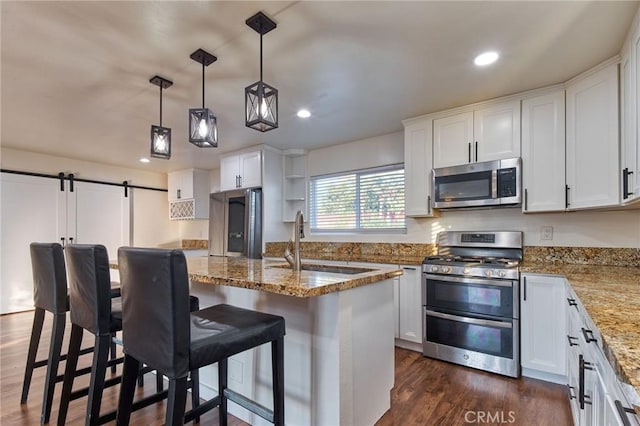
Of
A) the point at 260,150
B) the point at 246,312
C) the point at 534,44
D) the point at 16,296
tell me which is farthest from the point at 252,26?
the point at 16,296

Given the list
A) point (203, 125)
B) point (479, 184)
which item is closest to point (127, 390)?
point (203, 125)

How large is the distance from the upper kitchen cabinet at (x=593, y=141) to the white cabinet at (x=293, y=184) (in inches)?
118

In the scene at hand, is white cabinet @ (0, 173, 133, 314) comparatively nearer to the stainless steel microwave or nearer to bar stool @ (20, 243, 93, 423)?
bar stool @ (20, 243, 93, 423)

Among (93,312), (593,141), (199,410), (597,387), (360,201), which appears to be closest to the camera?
(597,387)

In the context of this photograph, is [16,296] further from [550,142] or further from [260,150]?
[550,142]

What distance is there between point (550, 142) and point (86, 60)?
352cm

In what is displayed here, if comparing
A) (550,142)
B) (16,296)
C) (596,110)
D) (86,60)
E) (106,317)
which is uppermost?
(86,60)

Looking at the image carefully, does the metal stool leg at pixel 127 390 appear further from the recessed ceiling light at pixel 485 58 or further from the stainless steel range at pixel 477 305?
the recessed ceiling light at pixel 485 58

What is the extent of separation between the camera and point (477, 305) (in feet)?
8.55

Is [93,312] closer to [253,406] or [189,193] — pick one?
[253,406]

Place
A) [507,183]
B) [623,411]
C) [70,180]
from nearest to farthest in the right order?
[623,411]
[507,183]
[70,180]

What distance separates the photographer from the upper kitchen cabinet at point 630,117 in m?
1.76

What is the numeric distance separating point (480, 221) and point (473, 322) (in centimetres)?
103

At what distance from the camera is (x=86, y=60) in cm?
212
